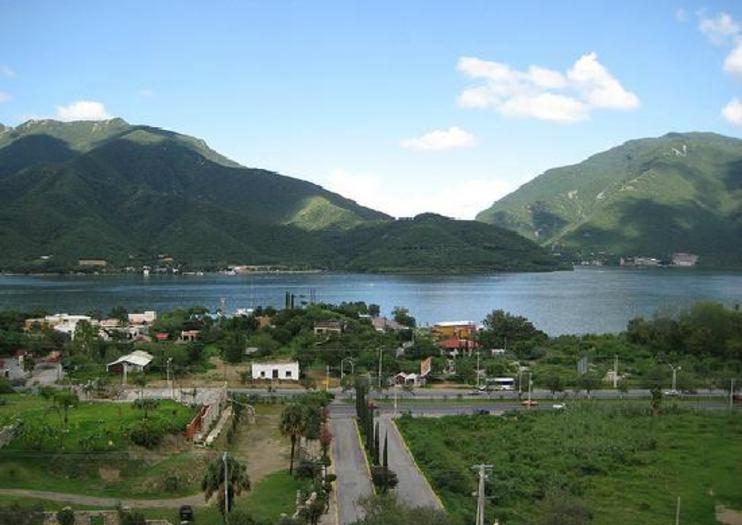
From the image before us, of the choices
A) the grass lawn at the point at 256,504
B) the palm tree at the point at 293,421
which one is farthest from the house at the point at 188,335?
the grass lawn at the point at 256,504

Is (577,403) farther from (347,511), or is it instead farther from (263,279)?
(263,279)

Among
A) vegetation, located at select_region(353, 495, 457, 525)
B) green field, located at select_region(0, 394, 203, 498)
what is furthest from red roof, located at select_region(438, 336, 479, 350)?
vegetation, located at select_region(353, 495, 457, 525)

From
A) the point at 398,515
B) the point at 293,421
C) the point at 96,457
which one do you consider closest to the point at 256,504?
the point at 293,421

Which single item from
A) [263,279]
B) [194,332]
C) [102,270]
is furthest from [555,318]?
[102,270]

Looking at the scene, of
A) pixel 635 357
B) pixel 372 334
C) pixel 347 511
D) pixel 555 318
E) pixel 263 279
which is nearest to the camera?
pixel 347 511

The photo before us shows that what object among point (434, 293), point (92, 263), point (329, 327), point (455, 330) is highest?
point (92, 263)

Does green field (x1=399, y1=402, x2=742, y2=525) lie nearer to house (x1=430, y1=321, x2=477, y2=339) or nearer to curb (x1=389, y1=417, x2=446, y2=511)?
curb (x1=389, y1=417, x2=446, y2=511)

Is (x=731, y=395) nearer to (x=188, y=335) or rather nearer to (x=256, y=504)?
(x=256, y=504)
